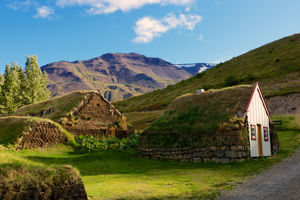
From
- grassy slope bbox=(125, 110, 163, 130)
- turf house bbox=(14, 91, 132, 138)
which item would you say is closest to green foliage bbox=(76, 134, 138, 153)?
turf house bbox=(14, 91, 132, 138)

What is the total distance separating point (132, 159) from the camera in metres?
22.3

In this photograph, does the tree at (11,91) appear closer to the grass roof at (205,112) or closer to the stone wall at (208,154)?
the grass roof at (205,112)

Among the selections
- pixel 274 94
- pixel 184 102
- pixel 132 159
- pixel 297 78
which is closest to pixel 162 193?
pixel 132 159

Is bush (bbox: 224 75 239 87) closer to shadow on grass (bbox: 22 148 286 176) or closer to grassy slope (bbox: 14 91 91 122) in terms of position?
grassy slope (bbox: 14 91 91 122)

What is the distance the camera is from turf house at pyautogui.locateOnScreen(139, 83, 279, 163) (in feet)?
62.9

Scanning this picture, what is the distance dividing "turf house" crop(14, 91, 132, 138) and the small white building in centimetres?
1679

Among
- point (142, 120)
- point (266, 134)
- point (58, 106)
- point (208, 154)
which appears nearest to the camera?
point (208, 154)

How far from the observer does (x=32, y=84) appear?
57.4 metres

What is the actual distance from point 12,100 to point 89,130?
35.6 m

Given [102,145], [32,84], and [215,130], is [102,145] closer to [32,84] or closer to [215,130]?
[215,130]

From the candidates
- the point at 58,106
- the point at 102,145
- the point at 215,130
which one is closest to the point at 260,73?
the point at 58,106

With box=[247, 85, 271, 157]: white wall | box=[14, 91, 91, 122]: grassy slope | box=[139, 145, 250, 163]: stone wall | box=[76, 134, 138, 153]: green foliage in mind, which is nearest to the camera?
box=[139, 145, 250, 163]: stone wall

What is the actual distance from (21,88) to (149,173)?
50.6 metres

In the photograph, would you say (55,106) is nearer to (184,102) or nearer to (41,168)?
(184,102)
